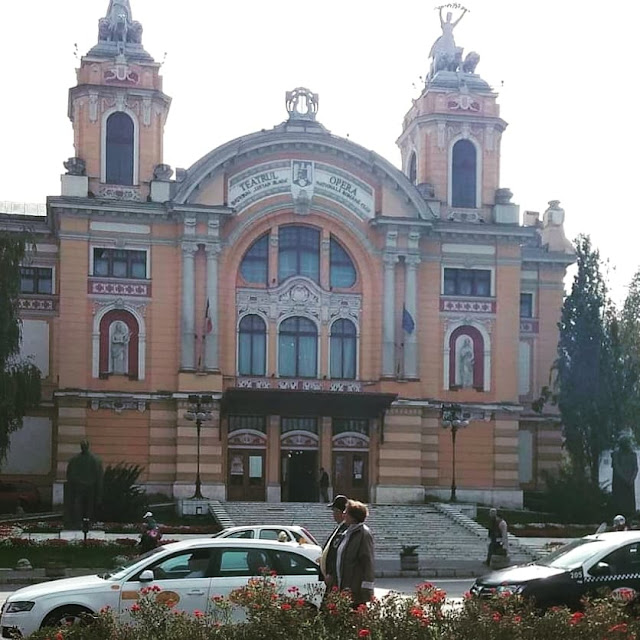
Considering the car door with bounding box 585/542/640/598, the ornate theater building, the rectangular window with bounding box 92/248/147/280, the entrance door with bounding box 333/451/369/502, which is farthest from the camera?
the entrance door with bounding box 333/451/369/502

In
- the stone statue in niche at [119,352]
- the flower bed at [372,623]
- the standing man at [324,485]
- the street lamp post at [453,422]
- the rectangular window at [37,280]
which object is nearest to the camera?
the flower bed at [372,623]

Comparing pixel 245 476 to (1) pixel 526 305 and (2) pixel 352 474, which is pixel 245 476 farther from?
(1) pixel 526 305

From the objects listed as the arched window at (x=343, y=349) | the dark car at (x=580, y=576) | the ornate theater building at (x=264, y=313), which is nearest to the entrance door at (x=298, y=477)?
the ornate theater building at (x=264, y=313)

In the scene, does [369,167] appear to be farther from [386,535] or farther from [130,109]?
[386,535]

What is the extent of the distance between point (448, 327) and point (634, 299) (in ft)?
42.1

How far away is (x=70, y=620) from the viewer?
17297 millimetres

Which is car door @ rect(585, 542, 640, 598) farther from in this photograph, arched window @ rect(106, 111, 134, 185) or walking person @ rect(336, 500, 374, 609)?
arched window @ rect(106, 111, 134, 185)

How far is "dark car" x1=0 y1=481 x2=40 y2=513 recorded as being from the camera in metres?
48.6

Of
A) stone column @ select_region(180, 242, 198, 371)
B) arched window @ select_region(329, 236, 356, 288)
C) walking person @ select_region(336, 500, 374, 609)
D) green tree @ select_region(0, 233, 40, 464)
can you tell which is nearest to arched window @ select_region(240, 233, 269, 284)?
stone column @ select_region(180, 242, 198, 371)

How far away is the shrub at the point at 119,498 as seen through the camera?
146 feet

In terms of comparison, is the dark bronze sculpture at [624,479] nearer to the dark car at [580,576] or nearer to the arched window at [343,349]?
the arched window at [343,349]

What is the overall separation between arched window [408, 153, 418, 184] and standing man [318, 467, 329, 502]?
1506 cm

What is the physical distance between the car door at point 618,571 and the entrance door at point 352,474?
32.7 metres

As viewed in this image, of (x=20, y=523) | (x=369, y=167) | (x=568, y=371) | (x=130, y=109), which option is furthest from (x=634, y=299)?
(x=20, y=523)
